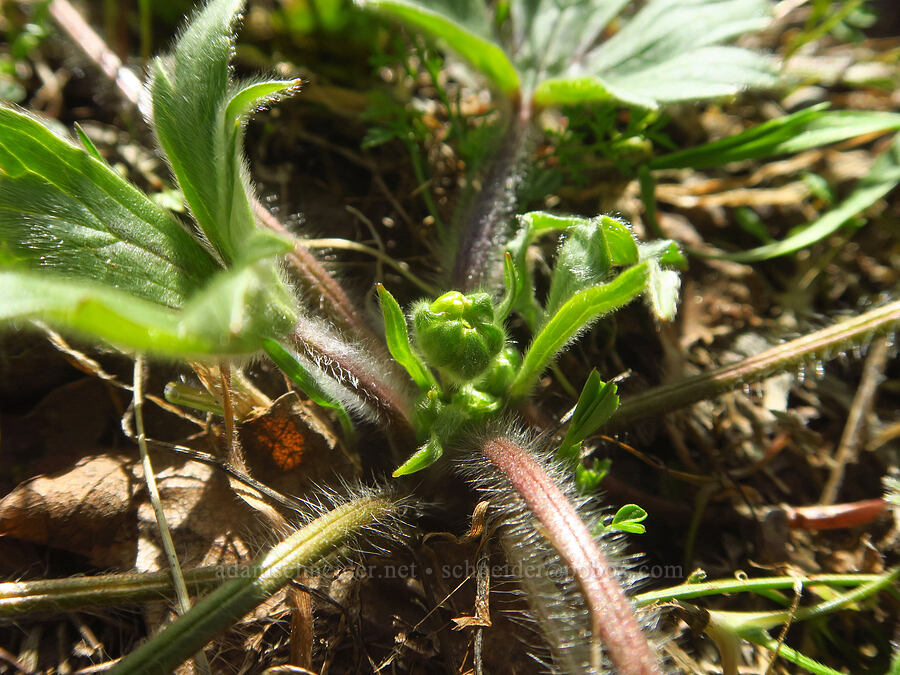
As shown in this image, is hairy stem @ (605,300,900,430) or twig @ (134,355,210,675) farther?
hairy stem @ (605,300,900,430)

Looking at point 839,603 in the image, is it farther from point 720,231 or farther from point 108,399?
point 108,399

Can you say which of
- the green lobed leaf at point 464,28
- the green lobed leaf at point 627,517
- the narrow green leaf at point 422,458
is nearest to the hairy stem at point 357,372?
the narrow green leaf at point 422,458

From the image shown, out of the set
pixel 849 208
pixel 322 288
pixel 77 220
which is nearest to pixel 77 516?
pixel 77 220

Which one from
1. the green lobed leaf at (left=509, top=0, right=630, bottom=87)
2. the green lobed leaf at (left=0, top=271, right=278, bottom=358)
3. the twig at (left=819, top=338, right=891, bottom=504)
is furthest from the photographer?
the green lobed leaf at (left=509, top=0, right=630, bottom=87)

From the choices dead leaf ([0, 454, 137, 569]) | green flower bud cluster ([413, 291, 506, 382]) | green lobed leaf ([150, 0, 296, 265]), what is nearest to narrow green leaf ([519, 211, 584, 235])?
green flower bud cluster ([413, 291, 506, 382])

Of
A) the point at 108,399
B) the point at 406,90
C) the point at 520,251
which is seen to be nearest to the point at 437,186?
the point at 406,90

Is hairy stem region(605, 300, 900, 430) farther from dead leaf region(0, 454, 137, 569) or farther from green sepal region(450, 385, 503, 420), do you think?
dead leaf region(0, 454, 137, 569)
